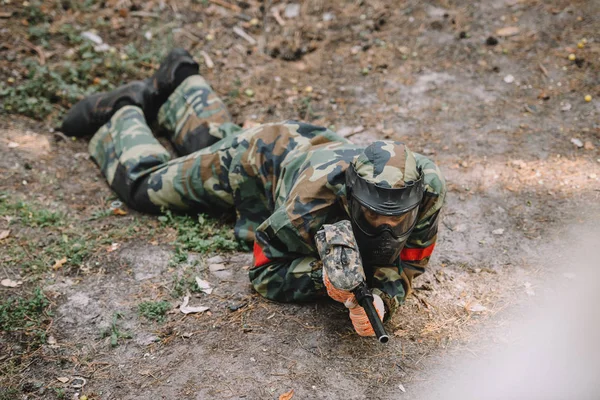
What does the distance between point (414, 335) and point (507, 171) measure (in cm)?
199

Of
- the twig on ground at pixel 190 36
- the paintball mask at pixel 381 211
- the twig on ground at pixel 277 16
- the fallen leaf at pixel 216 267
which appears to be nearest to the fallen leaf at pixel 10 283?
the fallen leaf at pixel 216 267

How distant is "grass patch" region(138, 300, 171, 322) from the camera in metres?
3.31

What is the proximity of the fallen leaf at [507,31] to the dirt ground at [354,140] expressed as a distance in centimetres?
2

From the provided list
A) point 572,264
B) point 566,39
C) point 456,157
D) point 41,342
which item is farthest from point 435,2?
point 41,342

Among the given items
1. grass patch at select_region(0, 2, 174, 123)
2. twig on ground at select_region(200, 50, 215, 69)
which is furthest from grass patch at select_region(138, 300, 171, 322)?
twig on ground at select_region(200, 50, 215, 69)

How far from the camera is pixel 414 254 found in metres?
3.24

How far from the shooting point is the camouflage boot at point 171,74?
4738 mm

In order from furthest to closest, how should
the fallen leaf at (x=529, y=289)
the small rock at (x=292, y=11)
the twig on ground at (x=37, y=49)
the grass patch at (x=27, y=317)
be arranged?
the small rock at (x=292, y=11) → the twig on ground at (x=37, y=49) → the fallen leaf at (x=529, y=289) → the grass patch at (x=27, y=317)

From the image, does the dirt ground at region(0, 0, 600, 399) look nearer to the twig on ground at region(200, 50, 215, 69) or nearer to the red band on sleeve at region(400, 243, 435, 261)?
the twig on ground at region(200, 50, 215, 69)

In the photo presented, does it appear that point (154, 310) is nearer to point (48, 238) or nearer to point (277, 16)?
point (48, 238)

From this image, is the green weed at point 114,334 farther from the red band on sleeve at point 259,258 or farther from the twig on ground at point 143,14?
the twig on ground at point 143,14

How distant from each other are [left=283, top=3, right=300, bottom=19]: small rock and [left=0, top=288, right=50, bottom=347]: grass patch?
420cm

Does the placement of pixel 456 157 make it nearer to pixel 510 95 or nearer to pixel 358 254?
pixel 510 95

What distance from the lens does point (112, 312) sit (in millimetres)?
3357
